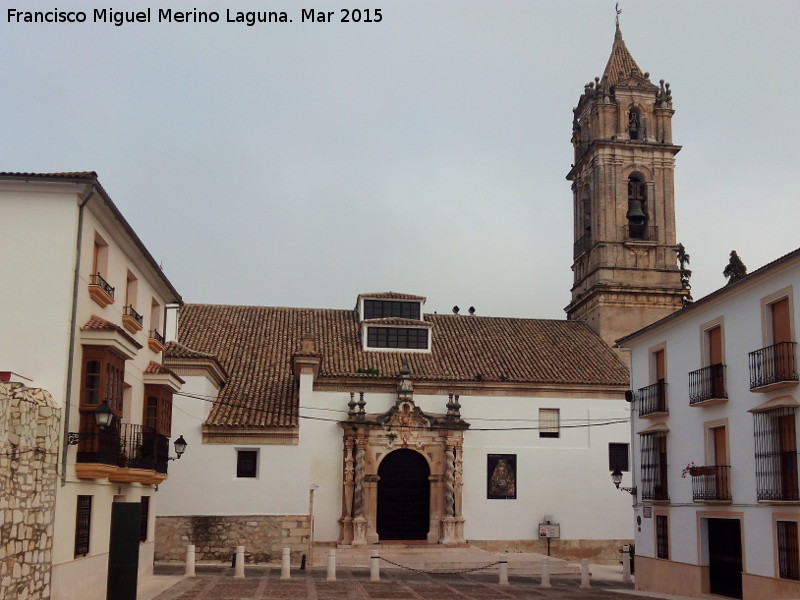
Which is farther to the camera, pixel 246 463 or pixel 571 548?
pixel 571 548

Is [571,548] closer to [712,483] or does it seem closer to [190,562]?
[712,483]

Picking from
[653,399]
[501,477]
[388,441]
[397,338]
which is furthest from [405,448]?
[653,399]

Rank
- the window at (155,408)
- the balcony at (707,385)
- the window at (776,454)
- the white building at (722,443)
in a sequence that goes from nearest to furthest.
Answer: the window at (776,454)
the white building at (722,443)
the balcony at (707,385)
the window at (155,408)

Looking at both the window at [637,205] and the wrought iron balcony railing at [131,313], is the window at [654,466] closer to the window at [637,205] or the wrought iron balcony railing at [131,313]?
the wrought iron balcony railing at [131,313]

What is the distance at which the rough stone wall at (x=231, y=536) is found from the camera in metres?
24.8

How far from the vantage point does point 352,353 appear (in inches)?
1193

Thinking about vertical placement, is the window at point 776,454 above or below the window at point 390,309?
below

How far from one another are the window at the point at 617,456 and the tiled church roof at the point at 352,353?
2.11m

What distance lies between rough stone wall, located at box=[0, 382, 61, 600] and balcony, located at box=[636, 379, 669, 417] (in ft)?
42.5

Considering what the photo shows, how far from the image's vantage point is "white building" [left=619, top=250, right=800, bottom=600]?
15172 millimetres

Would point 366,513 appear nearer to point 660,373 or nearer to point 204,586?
point 204,586

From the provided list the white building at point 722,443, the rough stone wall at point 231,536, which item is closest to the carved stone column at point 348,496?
the rough stone wall at point 231,536

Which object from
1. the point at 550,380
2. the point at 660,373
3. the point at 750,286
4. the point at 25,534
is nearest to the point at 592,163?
the point at 550,380

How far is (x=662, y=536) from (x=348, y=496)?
34.6ft
